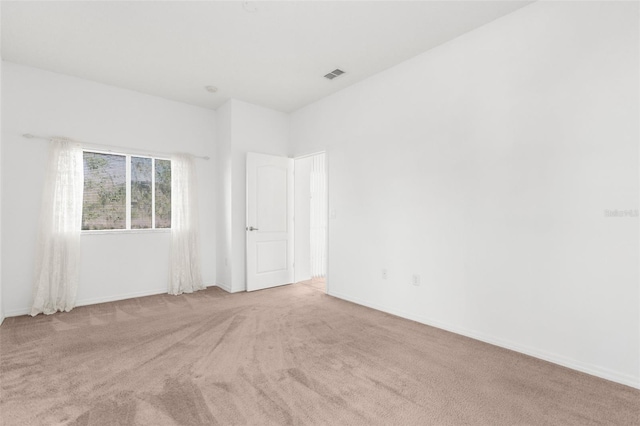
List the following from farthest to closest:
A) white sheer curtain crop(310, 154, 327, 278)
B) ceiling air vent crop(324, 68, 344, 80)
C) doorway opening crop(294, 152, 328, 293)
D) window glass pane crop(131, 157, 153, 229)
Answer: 1. white sheer curtain crop(310, 154, 327, 278)
2. doorway opening crop(294, 152, 328, 293)
3. window glass pane crop(131, 157, 153, 229)
4. ceiling air vent crop(324, 68, 344, 80)

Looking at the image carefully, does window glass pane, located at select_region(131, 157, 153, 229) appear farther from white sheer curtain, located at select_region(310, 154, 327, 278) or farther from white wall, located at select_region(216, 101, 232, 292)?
→ white sheer curtain, located at select_region(310, 154, 327, 278)

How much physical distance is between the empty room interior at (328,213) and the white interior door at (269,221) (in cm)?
4

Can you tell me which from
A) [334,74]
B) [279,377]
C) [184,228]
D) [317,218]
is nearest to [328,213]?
[317,218]

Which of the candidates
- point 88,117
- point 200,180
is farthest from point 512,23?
point 88,117

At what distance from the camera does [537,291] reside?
2570 millimetres

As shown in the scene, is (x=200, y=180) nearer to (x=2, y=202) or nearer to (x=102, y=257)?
(x=102, y=257)

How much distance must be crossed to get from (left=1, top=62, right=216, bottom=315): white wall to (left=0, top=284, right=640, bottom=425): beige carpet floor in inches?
29.9

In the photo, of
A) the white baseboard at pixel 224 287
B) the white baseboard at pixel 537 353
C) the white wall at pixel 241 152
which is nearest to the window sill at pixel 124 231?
the white wall at pixel 241 152

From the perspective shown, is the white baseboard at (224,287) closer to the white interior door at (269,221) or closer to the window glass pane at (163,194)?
the white interior door at (269,221)

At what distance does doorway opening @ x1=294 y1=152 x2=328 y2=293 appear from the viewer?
544 centimetres

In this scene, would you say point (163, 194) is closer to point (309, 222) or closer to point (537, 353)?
point (309, 222)

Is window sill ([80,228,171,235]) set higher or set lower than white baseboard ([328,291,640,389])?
higher

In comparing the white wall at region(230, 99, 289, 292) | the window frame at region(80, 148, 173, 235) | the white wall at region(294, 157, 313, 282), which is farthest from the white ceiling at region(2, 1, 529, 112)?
the white wall at region(294, 157, 313, 282)

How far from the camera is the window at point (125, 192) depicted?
4.20 meters
